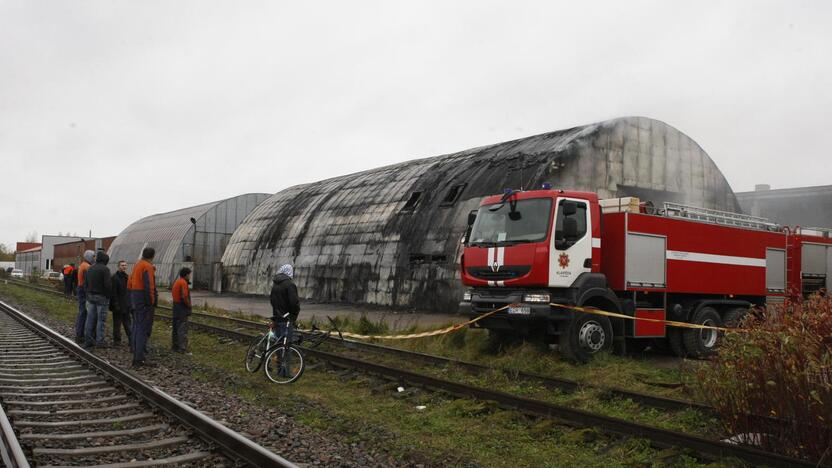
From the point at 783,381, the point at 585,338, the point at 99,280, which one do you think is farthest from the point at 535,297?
the point at 99,280

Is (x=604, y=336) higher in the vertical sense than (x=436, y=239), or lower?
lower

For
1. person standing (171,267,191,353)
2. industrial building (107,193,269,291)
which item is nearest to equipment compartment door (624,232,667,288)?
person standing (171,267,191,353)

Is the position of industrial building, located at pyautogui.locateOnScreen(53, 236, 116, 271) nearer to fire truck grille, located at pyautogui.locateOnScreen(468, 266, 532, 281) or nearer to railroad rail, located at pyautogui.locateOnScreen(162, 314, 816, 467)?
fire truck grille, located at pyautogui.locateOnScreen(468, 266, 532, 281)

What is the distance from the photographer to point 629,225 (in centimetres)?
1223

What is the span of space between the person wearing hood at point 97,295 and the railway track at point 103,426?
2405mm

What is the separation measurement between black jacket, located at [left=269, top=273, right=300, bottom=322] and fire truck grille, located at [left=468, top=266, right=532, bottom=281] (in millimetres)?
3713

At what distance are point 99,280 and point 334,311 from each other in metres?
12.3

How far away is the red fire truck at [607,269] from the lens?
37.6ft

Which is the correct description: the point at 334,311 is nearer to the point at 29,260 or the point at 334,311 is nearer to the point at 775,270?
the point at 775,270

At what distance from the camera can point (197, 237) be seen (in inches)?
1852

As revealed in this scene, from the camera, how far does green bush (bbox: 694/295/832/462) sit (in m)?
5.63

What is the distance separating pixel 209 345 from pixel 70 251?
2916 inches

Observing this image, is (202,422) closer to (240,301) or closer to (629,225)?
(629,225)

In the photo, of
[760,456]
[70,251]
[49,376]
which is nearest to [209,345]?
[49,376]
